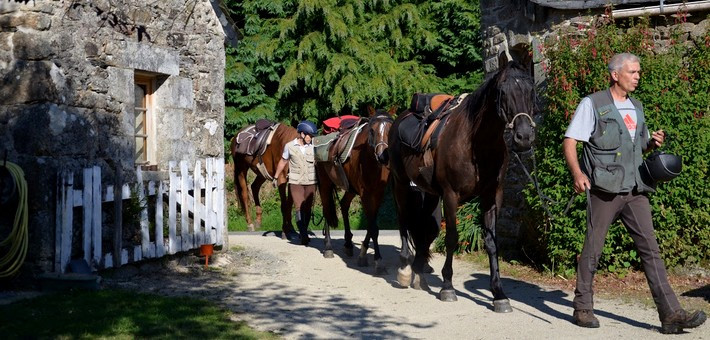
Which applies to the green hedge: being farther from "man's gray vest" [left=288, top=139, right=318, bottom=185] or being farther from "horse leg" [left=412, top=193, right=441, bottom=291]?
"man's gray vest" [left=288, top=139, right=318, bottom=185]

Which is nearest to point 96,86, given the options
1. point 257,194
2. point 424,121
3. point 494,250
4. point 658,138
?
point 424,121

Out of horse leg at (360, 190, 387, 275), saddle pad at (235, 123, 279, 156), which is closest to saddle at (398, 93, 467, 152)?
horse leg at (360, 190, 387, 275)

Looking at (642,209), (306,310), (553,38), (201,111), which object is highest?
(553,38)

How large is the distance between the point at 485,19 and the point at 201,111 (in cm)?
422

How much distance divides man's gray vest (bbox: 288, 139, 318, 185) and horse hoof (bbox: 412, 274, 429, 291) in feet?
14.5

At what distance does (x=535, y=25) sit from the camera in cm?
1163

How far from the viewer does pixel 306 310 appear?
27.9 ft

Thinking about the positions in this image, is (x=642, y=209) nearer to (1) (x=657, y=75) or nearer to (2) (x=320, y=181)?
(1) (x=657, y=75)

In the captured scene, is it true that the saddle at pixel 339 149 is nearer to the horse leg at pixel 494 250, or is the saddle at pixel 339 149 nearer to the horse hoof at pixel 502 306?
the horse leg at pixel 494 250

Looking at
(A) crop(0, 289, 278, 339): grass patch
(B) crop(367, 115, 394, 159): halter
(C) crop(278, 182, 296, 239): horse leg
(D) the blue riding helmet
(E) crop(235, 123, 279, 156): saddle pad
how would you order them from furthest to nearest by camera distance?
(E) crop(235, 123, 279, 156): saddle pad < (C) crop(278, 182, 296, 239): horse leg < (D) the blue riding helmet < (B) crop(367, 115, 394, 159): halter < (A) crop(0, 289, 278, 339): grass patch

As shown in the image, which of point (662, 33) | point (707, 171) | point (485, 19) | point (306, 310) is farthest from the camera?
point (485, 19)

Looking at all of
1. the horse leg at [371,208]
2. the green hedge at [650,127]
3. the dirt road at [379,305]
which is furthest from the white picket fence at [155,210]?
the green hedge at [650,127]

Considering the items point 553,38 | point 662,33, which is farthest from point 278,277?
point 662,33

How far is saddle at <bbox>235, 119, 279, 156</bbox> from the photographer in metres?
16.2
